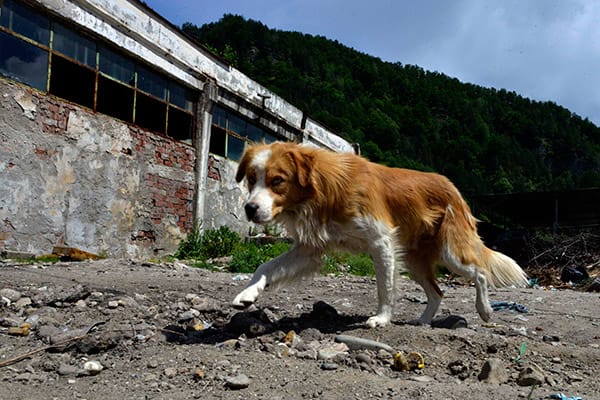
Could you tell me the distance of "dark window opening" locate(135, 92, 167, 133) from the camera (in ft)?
38.4

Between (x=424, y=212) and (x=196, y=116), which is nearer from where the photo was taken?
(x=424, y=212)

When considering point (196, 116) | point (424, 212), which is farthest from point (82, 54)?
point (424, 212)

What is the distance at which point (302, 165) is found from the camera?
4.35 meters

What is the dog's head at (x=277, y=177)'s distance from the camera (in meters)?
4.16

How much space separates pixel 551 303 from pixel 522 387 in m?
4.59

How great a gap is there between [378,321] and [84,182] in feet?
24.6

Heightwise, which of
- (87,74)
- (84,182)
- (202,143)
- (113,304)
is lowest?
(113,304)

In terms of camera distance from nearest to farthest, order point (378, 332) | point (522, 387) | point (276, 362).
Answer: point (522, 387)
point (276, 362)
point (378, 332)

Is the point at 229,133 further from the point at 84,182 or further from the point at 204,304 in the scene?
the point at 204,304

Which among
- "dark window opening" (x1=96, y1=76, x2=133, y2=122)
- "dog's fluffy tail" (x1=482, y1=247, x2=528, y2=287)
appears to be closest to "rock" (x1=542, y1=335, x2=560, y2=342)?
"dog's fluffy tail" (x1=482, y1=247, x2=528, y2=287)

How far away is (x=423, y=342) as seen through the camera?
12.8 ft

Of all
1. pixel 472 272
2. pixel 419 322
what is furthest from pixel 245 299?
pixel 472 272

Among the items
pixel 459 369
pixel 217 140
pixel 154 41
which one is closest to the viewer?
pixel 459 369

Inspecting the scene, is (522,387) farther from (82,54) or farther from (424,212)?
(82,54)
